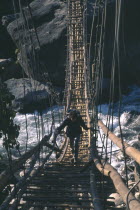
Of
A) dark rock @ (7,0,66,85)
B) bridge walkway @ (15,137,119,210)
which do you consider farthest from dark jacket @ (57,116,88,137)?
dark rock @ (7,0,66,85)

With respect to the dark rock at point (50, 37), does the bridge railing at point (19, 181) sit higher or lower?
higher

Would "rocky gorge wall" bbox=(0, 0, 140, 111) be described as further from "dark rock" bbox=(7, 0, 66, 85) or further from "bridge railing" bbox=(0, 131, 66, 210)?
"bridge railing" bbox=(0, 131, 66, 210)

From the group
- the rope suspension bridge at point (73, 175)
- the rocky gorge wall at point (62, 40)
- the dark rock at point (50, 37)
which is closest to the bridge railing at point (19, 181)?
the rope suspension bridge at point (73, 175)

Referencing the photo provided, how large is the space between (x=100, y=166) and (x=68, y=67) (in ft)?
20.9

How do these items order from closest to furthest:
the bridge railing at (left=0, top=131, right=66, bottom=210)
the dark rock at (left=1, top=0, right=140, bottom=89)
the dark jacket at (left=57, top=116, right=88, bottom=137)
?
1. the bridge railing at (left=0, top=131, right=66, bottom=210)
2. the dark jacket at (left=57, top=116, right=88, bottom=137)
3. the dark rock at (left=1, top=0, right=140, bottom=89)

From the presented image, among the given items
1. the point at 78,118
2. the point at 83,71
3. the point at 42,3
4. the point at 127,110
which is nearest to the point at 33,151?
the point at 78,118

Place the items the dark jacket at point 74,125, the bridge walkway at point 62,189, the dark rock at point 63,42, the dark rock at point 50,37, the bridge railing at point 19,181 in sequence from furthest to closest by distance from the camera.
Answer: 1. the dark rock at point 50,37
2. the dark rock at point 63,42
3. the dark jacket at point 74,125
4. the bridge walkway at point 62,189
5. the bridge railing at point 19,181

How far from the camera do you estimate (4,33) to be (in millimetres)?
19609

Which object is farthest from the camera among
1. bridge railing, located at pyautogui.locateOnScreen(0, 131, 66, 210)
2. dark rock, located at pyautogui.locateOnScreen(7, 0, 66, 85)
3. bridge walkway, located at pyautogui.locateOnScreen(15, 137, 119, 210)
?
dark rock, located at pyautogui.locateOnScreen(7, 0, 66, 85)

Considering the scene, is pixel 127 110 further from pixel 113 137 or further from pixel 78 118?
pixel 113 137

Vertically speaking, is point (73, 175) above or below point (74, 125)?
below

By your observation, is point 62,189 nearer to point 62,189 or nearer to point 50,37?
point 62,189

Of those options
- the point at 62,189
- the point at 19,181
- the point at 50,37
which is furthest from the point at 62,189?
the point at 50,37

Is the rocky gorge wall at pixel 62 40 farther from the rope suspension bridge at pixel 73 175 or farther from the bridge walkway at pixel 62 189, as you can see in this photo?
the bridge walkway at pixel 62 189
